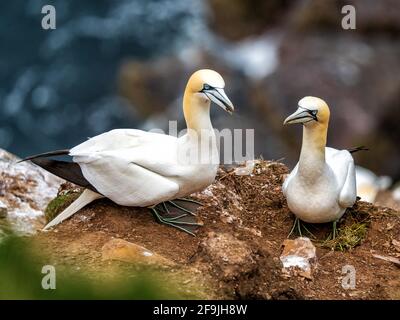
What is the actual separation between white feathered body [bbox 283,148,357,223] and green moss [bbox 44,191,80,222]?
92.7 inches

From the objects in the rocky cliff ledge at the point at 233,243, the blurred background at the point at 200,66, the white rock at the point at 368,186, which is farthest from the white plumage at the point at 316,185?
the blurred background at the point at 200,66

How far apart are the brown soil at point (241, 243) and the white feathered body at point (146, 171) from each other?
1.20 feet

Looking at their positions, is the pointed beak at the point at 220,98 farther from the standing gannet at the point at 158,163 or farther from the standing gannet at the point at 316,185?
the standing gannet at the point at 316,185

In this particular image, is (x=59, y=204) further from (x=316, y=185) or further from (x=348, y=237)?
(x=348, y=237)

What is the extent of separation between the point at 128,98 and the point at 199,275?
19.7m

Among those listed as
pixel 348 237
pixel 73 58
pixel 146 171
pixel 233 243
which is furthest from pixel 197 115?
pixel 73 58

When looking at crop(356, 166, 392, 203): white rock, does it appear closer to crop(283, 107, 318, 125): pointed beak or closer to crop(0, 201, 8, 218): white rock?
crop(283, 107, 318, 125): pointed beak

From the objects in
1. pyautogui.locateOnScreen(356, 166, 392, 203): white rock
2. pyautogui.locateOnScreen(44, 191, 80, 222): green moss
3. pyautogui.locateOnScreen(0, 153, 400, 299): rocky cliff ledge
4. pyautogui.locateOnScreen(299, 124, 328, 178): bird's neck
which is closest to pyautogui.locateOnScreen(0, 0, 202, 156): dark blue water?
pyautogui.locateOnScreen(356, 166, 392, 203): white rock

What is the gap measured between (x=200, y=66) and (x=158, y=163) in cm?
1873

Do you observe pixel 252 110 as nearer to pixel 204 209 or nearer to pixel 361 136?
pixel 361 136

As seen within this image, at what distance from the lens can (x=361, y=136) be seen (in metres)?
21.8

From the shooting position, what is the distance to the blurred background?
22.6 m
